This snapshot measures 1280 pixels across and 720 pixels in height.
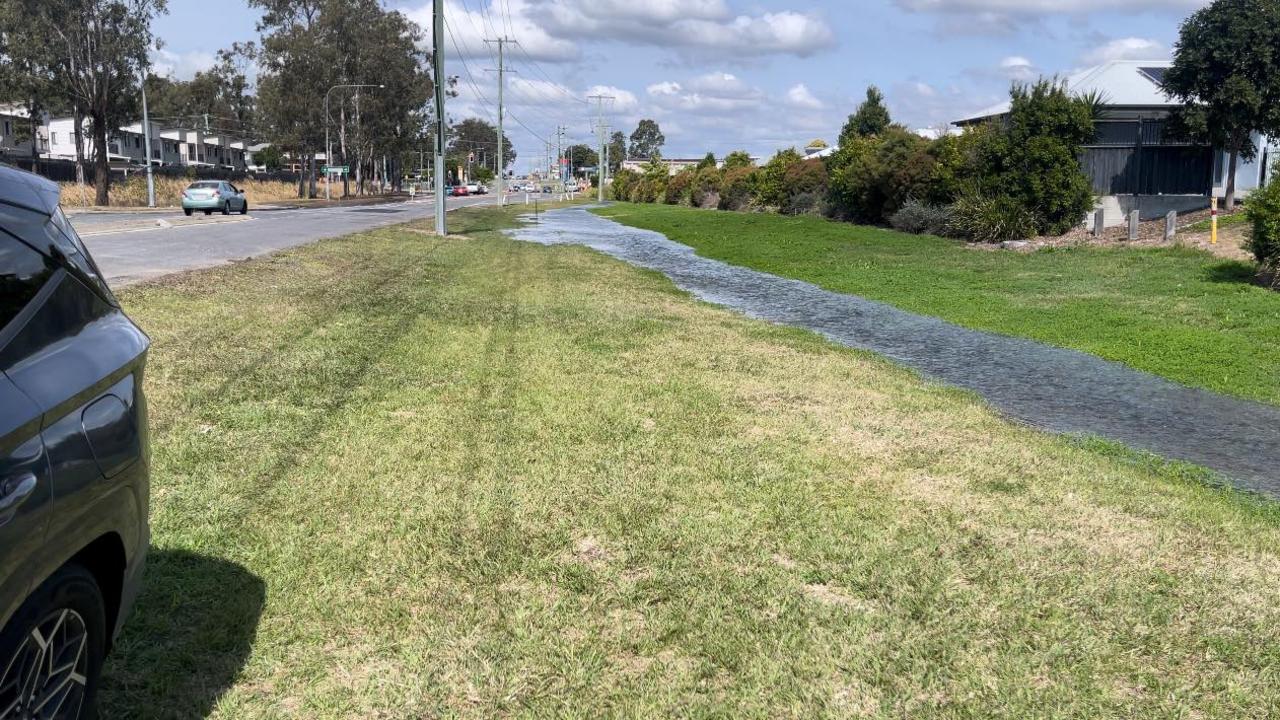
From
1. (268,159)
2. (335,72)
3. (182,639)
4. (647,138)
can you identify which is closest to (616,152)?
A: (647,138)

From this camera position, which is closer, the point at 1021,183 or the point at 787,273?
the point at 787,273

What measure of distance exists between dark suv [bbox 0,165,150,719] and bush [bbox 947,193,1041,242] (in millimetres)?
25914

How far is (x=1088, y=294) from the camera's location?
51.8ft

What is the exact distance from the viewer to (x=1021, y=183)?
87.2 feet

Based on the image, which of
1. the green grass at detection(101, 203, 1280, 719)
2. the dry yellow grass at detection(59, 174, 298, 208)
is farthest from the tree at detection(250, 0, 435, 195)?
the green grass at detection(101, 203, 1280, 719)

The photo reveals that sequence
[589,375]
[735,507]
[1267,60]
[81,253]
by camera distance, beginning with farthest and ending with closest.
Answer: [1267,60] < [589,375] < [735,507] < [81,253]

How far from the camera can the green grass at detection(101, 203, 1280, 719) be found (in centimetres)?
346

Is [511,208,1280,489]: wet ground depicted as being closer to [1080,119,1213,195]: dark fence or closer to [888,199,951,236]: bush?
[888,199,951,236]: bush

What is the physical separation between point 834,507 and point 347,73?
7753cm

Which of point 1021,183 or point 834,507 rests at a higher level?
point 1021,183

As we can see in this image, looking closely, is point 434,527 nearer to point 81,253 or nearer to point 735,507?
point 735,507

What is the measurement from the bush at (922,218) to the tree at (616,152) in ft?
458

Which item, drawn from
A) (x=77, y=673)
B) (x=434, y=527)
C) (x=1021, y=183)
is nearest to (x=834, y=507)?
(x=434, y=527)

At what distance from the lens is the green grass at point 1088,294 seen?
10.6m
